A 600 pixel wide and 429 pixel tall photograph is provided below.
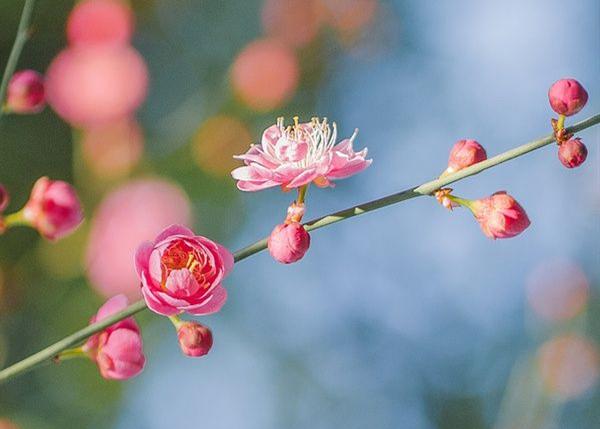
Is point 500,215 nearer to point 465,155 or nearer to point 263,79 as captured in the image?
point 465,155

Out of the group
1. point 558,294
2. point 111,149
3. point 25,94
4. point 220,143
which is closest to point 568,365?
point 558,294

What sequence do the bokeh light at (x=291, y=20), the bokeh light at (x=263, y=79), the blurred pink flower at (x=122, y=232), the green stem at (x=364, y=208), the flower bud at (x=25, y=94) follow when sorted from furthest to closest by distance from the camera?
the bokeh light at (x=291, y=20) → the bokeh light at (x=263, y=79) → the blurred pink flower at (x=122, y=232) → the flower bud at (x=25, y=94) → the green stem at (x=364, y=208)

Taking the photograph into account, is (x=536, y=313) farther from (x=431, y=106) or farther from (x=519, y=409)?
(x=431, y=106)

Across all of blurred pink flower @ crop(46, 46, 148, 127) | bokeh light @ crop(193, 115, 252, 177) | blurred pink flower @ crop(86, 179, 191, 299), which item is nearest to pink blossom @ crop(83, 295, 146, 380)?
blurred pink flower @ crop(86, 179, 191, 299)

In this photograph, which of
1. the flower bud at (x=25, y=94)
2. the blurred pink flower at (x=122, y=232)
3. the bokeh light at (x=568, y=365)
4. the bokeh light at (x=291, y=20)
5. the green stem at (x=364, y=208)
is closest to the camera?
the green stem at (x=364, y=208)

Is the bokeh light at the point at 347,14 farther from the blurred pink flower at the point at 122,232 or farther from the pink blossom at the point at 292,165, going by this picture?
the pink blossom at the point at 292,165

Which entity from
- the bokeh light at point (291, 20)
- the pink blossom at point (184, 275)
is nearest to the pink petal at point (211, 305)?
the pink blossom at point (184, 275)

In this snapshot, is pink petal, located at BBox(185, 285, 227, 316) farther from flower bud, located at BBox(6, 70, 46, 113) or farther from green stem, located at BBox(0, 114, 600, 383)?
flower bud, located at BBox(6, 70, 46, 113)

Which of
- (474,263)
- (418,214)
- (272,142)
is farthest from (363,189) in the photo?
(272,142)
